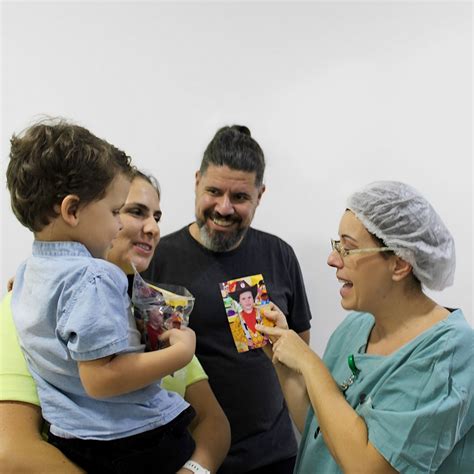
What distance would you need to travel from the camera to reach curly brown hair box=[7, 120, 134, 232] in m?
0.97

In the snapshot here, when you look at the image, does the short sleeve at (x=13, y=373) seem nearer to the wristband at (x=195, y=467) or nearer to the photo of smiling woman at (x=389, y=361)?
the wristband at (x=195, y=467)

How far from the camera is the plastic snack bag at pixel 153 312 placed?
3.64 ft

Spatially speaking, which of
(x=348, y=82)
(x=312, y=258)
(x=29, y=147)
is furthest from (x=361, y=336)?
(x=348, y=82)

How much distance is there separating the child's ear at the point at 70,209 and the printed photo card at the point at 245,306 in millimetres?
710

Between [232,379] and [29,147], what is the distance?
1.12 meters

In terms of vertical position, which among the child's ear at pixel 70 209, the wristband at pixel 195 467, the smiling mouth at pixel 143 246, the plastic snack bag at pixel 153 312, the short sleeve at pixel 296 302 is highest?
the child's ear at pixel 70 209

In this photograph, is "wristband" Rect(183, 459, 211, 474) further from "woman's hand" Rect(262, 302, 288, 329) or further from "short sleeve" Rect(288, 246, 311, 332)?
"short sleeve" Rect(288, 246, 311, 332)

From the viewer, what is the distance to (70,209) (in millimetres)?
996

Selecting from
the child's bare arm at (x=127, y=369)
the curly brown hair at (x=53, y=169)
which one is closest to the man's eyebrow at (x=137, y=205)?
the curly brown hair at (x=53, y=169)

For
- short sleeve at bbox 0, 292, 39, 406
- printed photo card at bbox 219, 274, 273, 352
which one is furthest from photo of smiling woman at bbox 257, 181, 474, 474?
short sleeve at bbox 0, 292, 39, 406

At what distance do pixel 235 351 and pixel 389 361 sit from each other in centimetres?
69

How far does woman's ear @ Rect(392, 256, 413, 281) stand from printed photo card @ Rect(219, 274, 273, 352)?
1.46 feet

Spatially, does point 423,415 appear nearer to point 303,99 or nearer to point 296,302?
point 296,302

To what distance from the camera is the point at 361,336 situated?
1.43 meters
